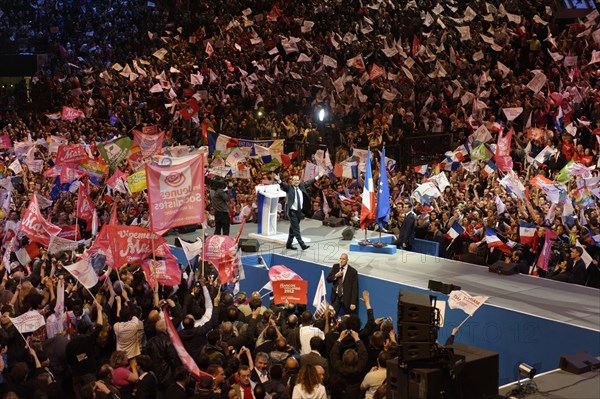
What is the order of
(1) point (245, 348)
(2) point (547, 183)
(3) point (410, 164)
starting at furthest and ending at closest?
(3) point (410, 164) → (2) point (547, 183) → (1) point (245, 348)

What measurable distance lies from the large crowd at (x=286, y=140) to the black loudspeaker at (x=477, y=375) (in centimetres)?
129

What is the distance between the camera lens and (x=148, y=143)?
21.0 m

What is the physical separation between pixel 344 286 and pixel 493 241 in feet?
10.0

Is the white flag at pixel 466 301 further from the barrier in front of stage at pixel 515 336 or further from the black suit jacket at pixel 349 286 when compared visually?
the black suit jacket at pixel 349 286

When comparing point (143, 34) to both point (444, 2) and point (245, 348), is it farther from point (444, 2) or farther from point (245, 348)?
point (245, 348)

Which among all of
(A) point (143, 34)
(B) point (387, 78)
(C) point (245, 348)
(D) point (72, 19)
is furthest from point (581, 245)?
(D) point (72, 19)

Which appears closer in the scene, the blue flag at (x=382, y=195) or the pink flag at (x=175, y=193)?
the pink flag at (x=175, y=193)

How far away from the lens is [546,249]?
1477cm

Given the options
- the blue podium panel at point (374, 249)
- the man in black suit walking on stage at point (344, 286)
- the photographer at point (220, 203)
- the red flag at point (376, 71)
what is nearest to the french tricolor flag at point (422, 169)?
the blue podium panel at point (374, 249)

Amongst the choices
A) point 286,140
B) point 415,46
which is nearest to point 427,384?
point 286,140

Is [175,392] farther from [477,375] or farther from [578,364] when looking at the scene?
[578,364]

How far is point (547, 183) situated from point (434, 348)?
926 centimetres

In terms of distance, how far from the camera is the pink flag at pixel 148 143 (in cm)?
2097

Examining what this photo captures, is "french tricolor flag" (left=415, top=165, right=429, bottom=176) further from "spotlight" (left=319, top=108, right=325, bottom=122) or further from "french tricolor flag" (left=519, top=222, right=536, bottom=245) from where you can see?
"spotlight" (left=319, top=108, right=325, bottom=122)
